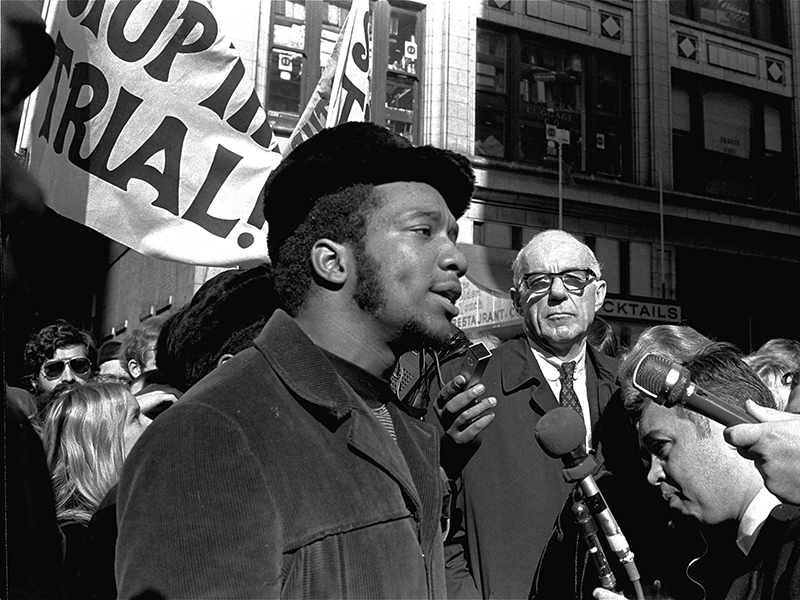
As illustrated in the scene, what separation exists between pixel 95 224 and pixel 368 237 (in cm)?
179

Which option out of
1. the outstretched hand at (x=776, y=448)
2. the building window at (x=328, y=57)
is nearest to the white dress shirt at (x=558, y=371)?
the outstretched hand at (x=776, y=448)

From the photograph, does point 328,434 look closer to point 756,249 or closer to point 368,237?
point 368,237

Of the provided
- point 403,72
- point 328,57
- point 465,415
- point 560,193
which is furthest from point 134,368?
point 560,193

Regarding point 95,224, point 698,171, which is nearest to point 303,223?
point 95,224

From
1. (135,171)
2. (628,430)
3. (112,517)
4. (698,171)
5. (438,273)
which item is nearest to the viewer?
(438,273)

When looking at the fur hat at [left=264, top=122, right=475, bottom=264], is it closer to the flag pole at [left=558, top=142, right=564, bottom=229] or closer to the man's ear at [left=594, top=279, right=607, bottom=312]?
the man's ear at [left=594, top=279, right=607, bottom=312]

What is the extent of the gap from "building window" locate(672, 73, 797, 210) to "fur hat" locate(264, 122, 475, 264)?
15.9m

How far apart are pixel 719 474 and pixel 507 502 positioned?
0.88 meters

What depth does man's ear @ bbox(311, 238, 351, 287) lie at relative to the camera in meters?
1.88

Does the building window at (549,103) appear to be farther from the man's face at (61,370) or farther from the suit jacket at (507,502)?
the suit jacket at (507,502)

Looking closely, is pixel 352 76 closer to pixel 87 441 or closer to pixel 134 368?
pixel 134 368

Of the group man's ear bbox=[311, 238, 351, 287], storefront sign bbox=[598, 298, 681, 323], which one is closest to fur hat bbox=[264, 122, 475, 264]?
man's ear bbox=[311, 238, 351, 287]

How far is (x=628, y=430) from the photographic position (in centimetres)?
314

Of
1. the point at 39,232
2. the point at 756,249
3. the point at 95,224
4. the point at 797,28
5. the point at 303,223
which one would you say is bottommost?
the point at 39,232
